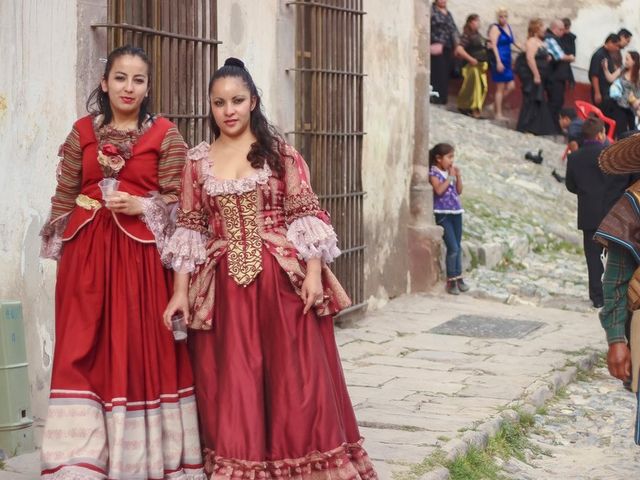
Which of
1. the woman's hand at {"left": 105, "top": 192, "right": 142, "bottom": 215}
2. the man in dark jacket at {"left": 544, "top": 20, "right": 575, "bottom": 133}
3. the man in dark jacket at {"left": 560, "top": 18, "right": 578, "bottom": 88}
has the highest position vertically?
the man in dark jacket at {"left": 560, "top": 18, "right": 578, "bottom": 88}

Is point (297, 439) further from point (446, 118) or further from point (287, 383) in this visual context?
point (446, 118)

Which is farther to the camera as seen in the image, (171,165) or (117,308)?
(171,165)

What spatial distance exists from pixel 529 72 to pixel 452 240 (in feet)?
30.8

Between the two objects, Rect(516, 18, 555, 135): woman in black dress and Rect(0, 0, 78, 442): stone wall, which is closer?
Rect(0, 0, 78, 442): stone wall

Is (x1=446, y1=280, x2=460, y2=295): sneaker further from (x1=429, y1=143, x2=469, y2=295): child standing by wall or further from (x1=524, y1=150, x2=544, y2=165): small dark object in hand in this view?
(x1=524, y1=150, x2=544, y2=165): small dark object in hand

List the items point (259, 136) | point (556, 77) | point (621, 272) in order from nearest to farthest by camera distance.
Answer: point (621, 272) < point (259, 136) < point (556, 77)

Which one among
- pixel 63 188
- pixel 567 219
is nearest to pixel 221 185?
pixel 63 188

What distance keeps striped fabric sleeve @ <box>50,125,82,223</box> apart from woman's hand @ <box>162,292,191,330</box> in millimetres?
600

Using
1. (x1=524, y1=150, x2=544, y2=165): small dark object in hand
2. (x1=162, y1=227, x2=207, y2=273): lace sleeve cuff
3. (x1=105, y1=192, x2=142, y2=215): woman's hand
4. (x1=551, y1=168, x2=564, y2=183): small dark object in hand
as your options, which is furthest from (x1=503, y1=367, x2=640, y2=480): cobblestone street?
(x1=524, y1=150, x2=544, y2=165): small dark object in hand

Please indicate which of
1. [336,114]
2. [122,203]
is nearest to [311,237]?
[122,203]

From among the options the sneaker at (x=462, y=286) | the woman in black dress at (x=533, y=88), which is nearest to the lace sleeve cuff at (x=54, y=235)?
the sneaker at (x=462, y=286)

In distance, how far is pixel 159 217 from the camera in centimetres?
Answer: 573

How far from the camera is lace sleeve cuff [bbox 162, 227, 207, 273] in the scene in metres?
5.59

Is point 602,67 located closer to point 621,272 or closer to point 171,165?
point 171,165
